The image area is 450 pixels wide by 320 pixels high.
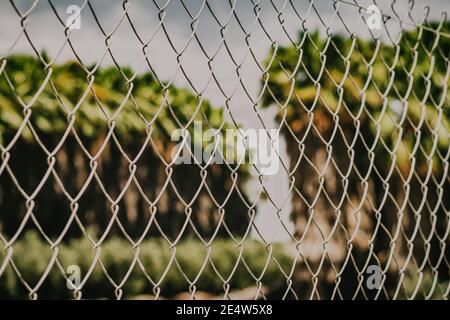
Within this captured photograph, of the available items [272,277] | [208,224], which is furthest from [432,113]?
[208,224]

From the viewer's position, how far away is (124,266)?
5211mm

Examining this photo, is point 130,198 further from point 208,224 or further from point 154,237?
point 208,224

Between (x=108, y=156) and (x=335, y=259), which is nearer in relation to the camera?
(x=335, y=259)

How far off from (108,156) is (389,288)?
3193 mm

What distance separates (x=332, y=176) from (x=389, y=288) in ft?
3.52

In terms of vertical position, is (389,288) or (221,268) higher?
(221,268)

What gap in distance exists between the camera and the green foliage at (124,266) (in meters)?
4.46

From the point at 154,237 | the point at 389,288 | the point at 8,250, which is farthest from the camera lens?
the point at 154,237

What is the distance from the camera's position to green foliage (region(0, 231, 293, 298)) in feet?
14.6

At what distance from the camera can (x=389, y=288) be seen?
438 cm

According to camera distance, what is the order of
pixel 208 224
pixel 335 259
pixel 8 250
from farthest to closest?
1. pixel 208 224
2. pixel 335 259
3. pixel 8 250
